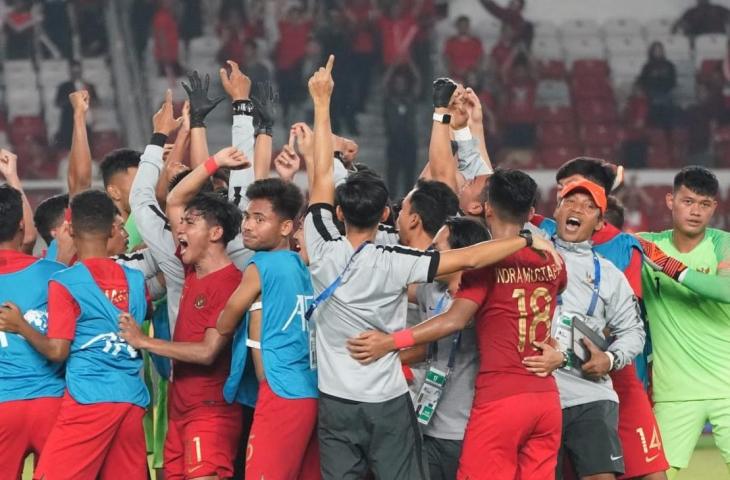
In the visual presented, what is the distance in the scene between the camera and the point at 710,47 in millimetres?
19875

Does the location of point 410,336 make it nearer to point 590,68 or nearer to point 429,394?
point 429,394

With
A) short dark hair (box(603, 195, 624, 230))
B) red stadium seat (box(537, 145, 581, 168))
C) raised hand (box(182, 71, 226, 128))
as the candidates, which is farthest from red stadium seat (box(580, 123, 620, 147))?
raised hand (box(182, 71, 226, 128))

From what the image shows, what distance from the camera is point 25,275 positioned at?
5816 millimetres

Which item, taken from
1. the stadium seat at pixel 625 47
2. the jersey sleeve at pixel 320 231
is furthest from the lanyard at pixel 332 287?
the stadium seat at pixel 625 47

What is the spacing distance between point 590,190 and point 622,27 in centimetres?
1490

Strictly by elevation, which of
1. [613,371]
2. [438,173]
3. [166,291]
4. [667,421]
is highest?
[438,173]

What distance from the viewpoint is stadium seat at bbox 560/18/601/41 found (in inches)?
788

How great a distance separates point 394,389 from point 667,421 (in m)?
2.24

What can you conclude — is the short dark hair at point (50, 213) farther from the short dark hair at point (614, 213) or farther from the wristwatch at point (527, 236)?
the short dark hair at point (614, 213)

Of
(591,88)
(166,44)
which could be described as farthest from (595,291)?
(166,44)

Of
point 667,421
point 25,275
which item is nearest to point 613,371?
point 667,421

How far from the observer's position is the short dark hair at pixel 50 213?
6.93 metres

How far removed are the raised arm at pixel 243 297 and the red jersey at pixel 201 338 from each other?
0.23 metres

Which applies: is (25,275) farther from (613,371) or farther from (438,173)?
(613,371)
